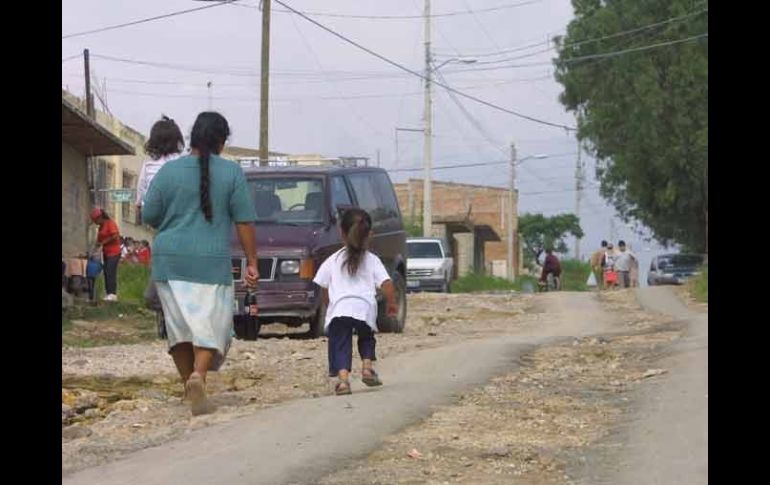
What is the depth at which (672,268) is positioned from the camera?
1902 inches

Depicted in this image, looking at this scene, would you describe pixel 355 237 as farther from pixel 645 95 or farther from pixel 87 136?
pixel 645 95

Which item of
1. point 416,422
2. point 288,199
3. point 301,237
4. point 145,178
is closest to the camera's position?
point 416,422

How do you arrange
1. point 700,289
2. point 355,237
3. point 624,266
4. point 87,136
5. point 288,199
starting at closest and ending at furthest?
1. point 355,237
2. point 288,199
3. point 87,136
4. point 700,289
5. point 624,266

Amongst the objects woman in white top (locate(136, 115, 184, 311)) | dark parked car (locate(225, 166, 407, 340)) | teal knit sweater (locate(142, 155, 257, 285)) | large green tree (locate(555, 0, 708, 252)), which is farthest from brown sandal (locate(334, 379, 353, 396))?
large green tree (locate(555, 0, 708, 252))

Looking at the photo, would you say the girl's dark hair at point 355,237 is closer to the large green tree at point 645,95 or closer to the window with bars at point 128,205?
the large green tree at point 645,95

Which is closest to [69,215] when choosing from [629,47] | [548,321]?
[548,321]

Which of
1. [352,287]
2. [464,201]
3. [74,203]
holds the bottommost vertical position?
[352,287]

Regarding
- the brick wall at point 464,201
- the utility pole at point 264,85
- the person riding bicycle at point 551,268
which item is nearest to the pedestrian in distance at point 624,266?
the person riding bicycle at point 551,268

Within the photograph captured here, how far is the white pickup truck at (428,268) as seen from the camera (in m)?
39.8

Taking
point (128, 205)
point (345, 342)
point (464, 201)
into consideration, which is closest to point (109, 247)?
point (345, 342)

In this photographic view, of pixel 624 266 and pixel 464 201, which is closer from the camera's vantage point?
pixel 624 266

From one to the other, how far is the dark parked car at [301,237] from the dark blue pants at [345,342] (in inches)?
183

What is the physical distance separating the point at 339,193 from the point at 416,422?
8.44 metres
